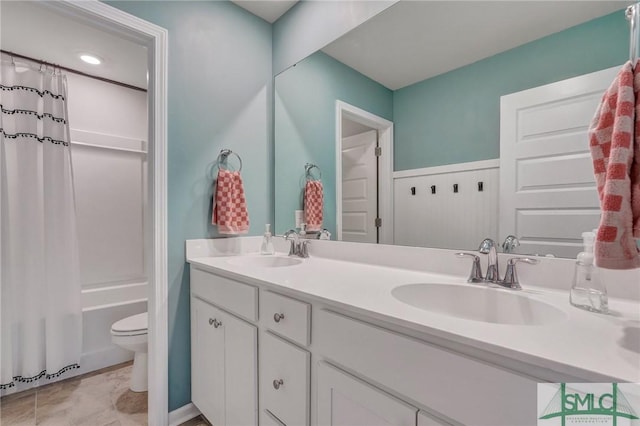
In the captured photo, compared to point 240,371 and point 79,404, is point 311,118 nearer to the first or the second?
point 240,371

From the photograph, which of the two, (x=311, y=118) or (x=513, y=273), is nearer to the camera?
(x=513, y=273)

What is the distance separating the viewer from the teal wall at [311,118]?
155 centimetres

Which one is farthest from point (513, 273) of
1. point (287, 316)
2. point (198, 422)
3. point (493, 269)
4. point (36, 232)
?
point (36, 232)

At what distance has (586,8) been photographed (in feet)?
2.95

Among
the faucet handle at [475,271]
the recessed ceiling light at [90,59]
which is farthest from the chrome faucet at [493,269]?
the recessed ceiling light at [90,59]

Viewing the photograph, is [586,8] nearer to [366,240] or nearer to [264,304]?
[366,240]

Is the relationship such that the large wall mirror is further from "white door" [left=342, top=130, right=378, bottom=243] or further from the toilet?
the toilet

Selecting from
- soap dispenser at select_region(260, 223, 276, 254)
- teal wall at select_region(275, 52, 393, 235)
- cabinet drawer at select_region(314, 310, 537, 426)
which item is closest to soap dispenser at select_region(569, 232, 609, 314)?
cabinet drawer at select_region(314, 310, 537, 426)

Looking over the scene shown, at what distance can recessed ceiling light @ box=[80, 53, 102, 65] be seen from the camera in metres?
2.12

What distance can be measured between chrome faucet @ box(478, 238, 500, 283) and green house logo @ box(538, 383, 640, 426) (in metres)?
0.52

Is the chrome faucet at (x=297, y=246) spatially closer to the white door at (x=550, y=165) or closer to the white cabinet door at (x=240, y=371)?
the white cabinet door at (x=240, y=371)

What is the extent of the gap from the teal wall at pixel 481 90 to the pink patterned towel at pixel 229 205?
0.91m

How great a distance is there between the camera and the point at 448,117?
46.8 inches

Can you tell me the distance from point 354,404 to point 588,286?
2.21 feet
